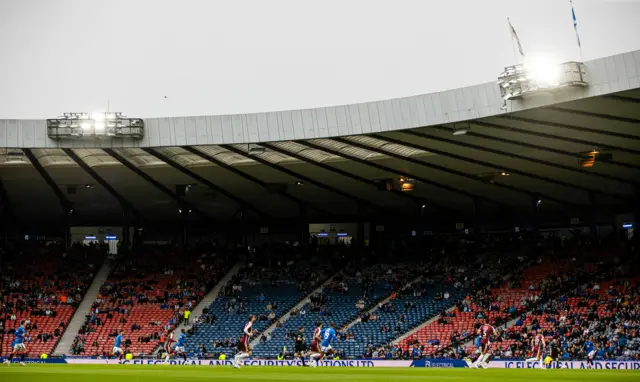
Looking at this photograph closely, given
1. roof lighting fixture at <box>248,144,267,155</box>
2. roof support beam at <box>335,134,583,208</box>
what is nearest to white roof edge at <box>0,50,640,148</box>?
roof support beam at <box>335,134,583,208</box>

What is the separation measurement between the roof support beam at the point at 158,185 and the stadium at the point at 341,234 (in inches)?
9.2

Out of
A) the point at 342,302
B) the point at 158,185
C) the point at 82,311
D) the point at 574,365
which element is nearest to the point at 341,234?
the point at 342,302

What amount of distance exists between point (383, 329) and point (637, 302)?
15.6m

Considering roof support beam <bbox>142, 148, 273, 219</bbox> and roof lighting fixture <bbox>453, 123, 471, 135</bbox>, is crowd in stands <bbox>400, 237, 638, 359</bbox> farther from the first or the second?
roof support beam <bbox>142, 148, 273, 219</bbox>

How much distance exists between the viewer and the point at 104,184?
192 ft

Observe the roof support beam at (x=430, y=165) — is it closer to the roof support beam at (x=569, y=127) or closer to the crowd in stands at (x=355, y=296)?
the crowd in stands at (x=355, y=296)

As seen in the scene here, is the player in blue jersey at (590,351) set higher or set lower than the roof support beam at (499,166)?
lower

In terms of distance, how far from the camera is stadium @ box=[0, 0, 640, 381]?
1585 inches

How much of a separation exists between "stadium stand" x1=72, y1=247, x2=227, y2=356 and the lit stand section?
1485 centimetres

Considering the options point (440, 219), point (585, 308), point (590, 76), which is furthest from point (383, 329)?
point (590, 76)

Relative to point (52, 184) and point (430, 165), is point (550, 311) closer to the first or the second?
point (430, 165)

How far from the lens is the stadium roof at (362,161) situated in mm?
39031

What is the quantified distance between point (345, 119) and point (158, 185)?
20.8m

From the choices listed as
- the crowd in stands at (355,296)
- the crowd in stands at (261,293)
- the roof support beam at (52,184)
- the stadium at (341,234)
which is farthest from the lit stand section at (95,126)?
the crowd in stands at (261,293)
